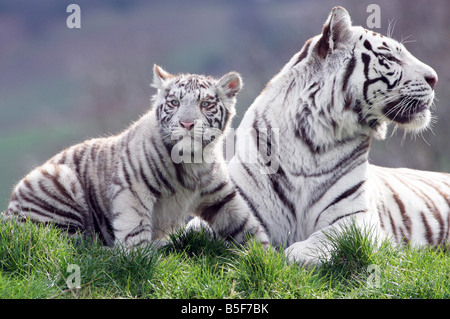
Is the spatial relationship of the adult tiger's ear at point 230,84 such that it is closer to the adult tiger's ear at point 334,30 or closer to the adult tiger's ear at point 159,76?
the adult tiger's ear at point 159,76

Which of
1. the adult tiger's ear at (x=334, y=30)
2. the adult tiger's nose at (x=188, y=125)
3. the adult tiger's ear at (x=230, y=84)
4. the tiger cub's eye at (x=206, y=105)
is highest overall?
the adult tiger's ear at (x=334, y=30)

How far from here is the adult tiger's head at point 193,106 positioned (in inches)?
114

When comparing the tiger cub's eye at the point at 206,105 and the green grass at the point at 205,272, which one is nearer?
the green grass at the point at 205,272

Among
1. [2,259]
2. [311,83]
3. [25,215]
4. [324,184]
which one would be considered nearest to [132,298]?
[2,259]

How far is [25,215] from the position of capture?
3023mm

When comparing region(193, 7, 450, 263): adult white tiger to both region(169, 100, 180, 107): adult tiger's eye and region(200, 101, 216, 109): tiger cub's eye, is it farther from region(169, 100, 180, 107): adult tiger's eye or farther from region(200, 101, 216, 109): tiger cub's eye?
region(169, 100, 180, 107): adult tiger's eye

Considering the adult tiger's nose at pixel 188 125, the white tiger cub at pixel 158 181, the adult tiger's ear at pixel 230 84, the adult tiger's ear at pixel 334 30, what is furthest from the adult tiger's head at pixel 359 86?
the adult tiger's nose at pixel 188 125

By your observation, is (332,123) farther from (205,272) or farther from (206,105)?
(205,272)

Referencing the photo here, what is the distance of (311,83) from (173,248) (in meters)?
1.13

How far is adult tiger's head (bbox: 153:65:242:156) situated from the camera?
289cm

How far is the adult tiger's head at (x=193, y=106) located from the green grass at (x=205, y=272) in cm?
59
